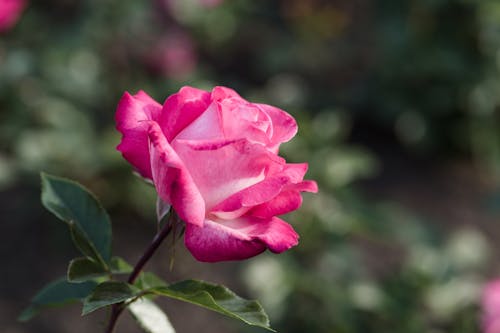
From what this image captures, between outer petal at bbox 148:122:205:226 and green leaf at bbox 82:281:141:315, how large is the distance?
94 millimetres

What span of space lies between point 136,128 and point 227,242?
5.6 inches

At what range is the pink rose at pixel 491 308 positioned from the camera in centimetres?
163

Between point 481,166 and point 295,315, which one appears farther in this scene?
point 481,166

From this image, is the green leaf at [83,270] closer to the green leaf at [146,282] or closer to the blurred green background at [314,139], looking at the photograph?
the green leaf at [146,282]

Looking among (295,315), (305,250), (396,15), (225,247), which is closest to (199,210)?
(225,247)

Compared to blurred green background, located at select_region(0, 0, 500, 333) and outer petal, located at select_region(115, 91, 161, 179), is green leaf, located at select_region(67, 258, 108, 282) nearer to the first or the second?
outer petal, located at select_region(115, 91, 161, 179)

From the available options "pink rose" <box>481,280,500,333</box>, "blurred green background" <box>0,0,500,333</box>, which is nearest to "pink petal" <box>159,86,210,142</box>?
"blurred green background" <box>0,0,500,333</box>

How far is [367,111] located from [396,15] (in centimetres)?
45

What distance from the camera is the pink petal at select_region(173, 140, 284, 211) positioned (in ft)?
2.27

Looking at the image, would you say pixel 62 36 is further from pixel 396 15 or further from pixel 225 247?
pixel 225 247

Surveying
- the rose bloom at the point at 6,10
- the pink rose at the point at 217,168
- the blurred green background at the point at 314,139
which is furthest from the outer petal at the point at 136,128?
the rose bloom at the point at 6,10

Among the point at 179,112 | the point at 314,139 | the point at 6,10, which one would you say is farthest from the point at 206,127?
the point at 314,139

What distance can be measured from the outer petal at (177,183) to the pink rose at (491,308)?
112 centimetres

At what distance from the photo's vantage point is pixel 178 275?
2.41m
